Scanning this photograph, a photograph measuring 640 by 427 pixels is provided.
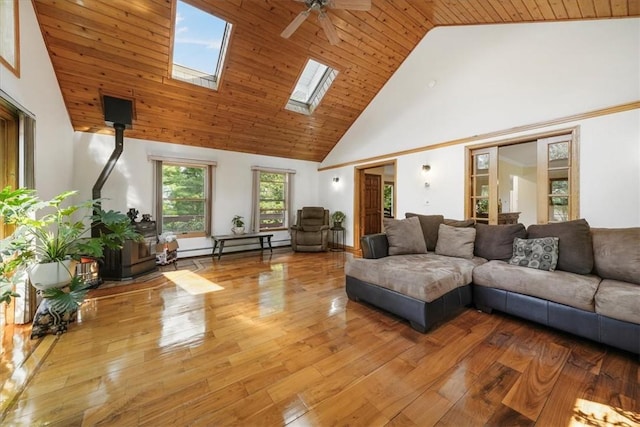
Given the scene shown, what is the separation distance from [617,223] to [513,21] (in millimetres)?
2695

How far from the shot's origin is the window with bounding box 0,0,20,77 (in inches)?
80.1

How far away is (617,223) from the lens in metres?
2.75

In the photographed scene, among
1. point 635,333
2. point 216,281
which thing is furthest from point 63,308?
point 635,333

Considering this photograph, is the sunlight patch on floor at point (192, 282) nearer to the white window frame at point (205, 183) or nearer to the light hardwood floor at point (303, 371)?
the light hardwood floor at point (303, 371)

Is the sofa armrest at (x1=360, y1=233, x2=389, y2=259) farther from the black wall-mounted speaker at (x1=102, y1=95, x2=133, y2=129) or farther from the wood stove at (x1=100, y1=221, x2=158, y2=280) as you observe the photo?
the black wall-mounted speaker at (x1=102, y1=95, x2=133, y2=129)

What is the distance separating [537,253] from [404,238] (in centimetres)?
130

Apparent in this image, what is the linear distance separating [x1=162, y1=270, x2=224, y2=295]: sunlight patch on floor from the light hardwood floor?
48 centimetres

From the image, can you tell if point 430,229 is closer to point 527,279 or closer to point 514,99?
point 527,279

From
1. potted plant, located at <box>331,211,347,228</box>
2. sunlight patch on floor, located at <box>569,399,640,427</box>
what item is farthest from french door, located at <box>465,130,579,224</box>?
potted plant, located at <box>331,211,347,228</box>

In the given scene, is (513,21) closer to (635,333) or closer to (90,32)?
(635,333)

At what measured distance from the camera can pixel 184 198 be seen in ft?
16.7

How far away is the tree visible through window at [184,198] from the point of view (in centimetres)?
491

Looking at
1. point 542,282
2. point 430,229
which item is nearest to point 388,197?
point 430,229

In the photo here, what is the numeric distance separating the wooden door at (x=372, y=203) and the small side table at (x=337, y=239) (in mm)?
617
